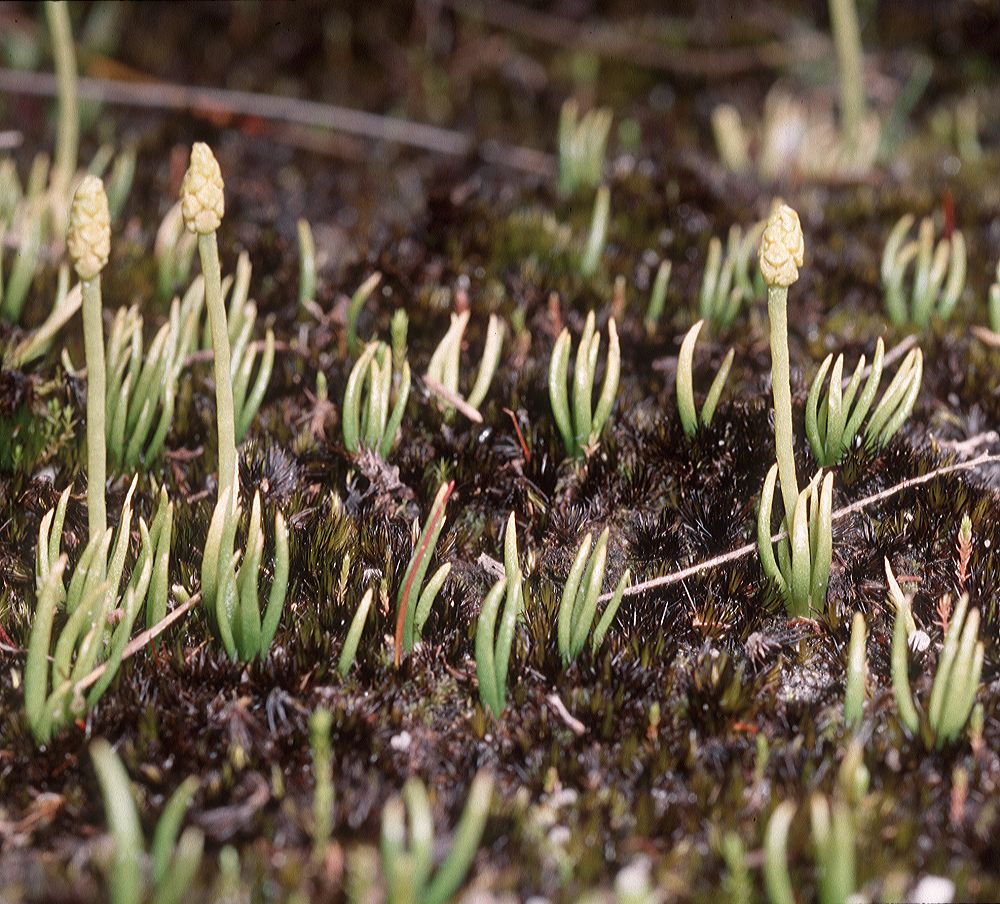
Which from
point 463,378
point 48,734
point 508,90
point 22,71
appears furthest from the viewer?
point 508,90

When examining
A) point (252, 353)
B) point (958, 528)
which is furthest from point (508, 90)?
point (958, 528)

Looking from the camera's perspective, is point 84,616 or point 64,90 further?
point 64,90

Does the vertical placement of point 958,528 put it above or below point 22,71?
below

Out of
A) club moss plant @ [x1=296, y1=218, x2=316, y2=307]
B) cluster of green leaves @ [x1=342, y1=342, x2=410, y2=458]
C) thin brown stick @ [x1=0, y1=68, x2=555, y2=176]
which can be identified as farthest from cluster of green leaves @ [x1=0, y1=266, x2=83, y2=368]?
thin brown stick @ [x1=0, y1=68, x2=555, y2=176]

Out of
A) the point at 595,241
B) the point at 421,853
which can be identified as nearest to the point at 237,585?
the point at 421,853

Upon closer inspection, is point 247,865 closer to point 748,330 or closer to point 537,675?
point 537,675

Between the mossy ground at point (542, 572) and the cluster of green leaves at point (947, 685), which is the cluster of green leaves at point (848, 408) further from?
the cluster of green leaves at point (947, 685)

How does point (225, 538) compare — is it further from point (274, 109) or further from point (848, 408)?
point (274, 109)
